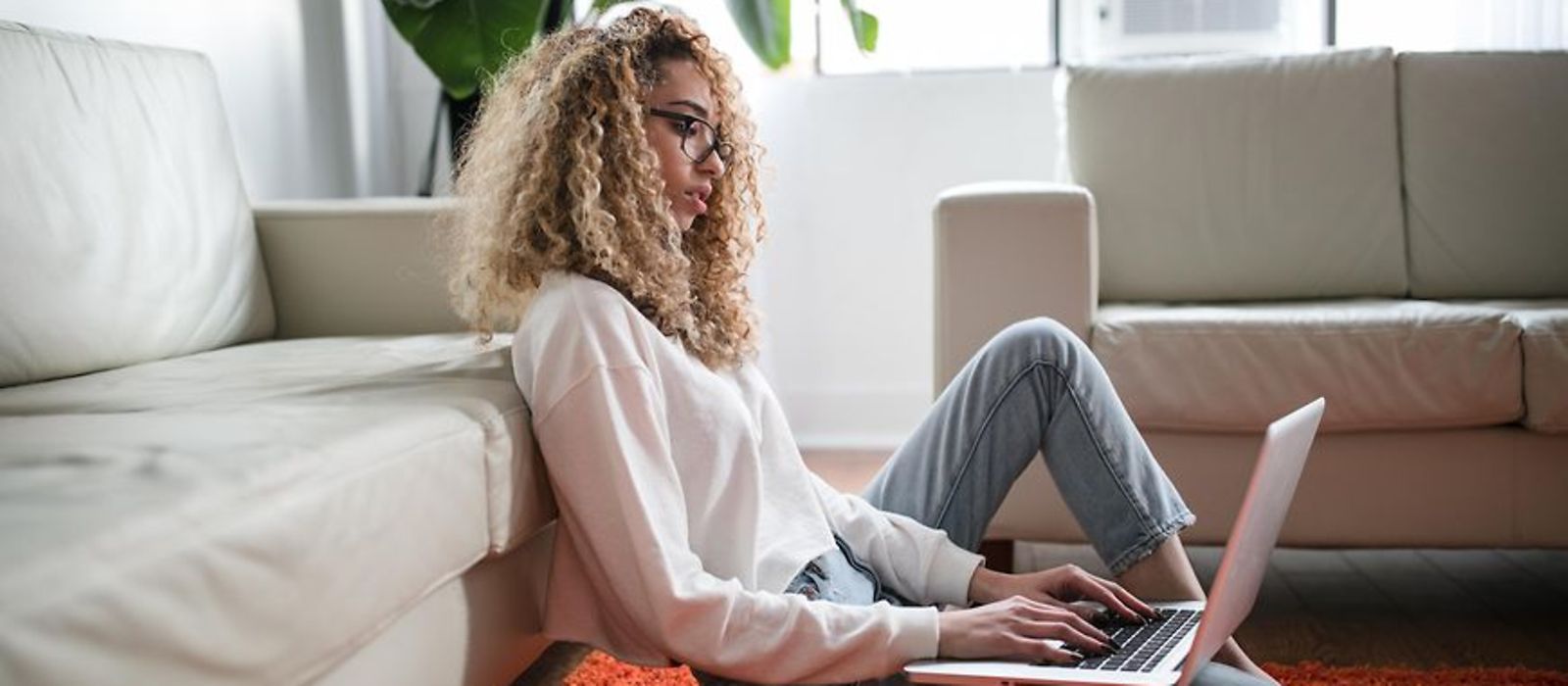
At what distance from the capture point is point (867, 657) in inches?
47.9

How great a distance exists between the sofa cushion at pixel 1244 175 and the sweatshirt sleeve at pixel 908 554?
4.05ft

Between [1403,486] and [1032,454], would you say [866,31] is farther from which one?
[1032,454]

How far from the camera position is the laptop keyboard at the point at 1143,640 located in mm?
1219

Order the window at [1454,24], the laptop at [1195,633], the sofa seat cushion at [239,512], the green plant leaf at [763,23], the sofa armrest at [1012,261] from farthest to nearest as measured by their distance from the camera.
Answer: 1. the window at [1454,24]
2. the green plant leaf at [763,23]
3. the sofa armrest at [1012,261]
4. the laptop at [1195,633]
5. the sofa seat cushion at [239,512]

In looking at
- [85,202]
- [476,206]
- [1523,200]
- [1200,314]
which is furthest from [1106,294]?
[85,202]

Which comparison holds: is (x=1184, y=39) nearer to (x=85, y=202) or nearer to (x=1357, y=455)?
(x=1357, y=455)

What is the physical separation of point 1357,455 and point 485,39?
178 centimetres

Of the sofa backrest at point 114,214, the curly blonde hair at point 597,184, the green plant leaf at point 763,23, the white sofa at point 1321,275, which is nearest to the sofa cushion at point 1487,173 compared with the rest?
the white sofa at point 1321,275

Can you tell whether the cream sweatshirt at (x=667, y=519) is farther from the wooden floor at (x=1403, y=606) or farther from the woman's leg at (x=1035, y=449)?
the wooden floor at (x=1403, y=606)

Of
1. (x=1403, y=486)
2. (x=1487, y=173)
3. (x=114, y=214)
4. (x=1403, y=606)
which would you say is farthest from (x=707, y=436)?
(x=1487, y=173)

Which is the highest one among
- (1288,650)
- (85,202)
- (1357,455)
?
(85,202)

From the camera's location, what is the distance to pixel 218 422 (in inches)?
47.9

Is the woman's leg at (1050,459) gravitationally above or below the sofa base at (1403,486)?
above

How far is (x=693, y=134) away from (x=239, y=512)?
63cm
